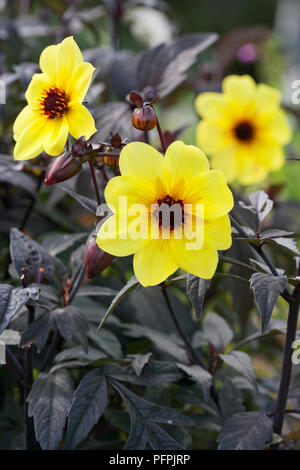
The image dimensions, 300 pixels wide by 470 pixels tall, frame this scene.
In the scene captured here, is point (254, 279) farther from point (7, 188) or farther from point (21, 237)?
point (7, 188)

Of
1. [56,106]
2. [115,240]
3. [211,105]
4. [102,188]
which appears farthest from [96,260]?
[211,105]

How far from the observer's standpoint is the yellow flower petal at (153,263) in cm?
48

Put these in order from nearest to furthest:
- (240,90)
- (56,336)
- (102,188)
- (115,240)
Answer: (115,240) → (56,336) → (102,188) → (240,90)

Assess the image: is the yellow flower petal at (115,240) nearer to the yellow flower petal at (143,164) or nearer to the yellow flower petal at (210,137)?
the yellow flower petal at (143,164)

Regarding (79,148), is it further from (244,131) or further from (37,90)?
(244,131)

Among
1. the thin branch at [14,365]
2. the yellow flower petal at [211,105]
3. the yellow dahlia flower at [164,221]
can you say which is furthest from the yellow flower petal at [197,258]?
the yellow flower petal at [211,105]

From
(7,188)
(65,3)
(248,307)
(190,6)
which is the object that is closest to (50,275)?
(248,307)

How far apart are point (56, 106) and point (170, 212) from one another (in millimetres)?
144

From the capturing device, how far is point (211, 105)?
1.13m

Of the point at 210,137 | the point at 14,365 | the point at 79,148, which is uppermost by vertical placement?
the point at 79,148

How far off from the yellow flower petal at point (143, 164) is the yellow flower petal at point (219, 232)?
0.06m

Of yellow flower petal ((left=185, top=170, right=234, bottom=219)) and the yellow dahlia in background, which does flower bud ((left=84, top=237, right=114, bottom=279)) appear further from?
the yellow dahlia in background
